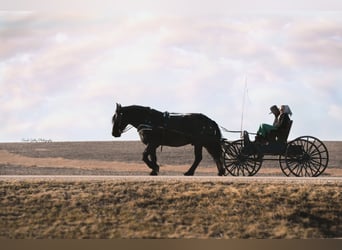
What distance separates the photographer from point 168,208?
16.1 metres

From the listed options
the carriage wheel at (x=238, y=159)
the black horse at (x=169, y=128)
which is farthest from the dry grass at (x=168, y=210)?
the black horse at (x=169, y=128)

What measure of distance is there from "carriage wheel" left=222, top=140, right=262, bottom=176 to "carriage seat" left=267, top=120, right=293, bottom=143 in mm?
683

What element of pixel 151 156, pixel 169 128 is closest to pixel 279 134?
pixel 169 128

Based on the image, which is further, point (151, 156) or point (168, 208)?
point (151, 156)

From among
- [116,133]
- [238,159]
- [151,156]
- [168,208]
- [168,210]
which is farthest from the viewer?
[116,133]

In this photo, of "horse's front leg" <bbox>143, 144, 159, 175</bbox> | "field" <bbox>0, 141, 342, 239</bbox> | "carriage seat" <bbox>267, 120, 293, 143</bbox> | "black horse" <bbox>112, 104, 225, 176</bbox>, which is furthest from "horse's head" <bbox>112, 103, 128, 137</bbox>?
"carriage seat" <bbox>267, 120, 293, 143</bbox>

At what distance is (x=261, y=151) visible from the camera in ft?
65.6

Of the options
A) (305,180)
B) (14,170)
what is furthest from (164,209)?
(14,170)

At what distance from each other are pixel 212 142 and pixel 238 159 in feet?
2.91

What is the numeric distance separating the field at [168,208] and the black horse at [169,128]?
6.53ft

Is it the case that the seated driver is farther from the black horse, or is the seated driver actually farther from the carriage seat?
the black horse

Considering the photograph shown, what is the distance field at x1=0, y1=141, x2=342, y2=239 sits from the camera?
50.0 feet

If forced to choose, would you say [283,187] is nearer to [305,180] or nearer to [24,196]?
[305,180]

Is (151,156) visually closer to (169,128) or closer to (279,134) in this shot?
(169,128)
